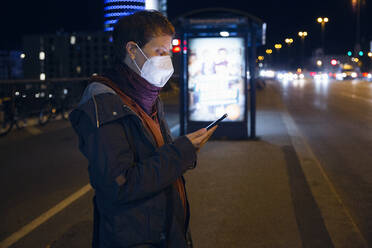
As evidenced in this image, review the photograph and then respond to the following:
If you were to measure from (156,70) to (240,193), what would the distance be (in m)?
4.51

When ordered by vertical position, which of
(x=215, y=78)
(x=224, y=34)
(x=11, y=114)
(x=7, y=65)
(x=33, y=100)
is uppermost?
(x=224, y=34)

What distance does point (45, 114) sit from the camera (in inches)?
613

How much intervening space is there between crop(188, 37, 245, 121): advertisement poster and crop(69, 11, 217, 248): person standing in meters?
9.00

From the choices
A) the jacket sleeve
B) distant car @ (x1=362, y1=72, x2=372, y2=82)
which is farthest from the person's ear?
distant car @ (x1=362, y1=72, x2=372, y2=82)

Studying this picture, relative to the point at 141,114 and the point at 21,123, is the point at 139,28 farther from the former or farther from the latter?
the point at 21,123

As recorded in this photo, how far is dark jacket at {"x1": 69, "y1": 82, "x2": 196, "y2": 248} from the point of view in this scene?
5.84ft

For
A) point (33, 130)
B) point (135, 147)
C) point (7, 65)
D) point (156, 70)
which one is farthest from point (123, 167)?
point (7, 65)

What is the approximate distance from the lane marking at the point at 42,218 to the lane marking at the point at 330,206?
318cm

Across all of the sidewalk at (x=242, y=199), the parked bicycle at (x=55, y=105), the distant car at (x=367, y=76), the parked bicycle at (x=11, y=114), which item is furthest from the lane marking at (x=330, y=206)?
the distant car at (x=367, y=76)

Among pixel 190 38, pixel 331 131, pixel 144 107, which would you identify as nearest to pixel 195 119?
pixel 190 38

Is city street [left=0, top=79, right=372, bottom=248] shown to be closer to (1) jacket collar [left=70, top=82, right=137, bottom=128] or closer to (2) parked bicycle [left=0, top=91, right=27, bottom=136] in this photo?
(2) parked bicycle [left=0, top=91, right=27, bottom=136]

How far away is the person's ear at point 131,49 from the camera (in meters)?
1.99

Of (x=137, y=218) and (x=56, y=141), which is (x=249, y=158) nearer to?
(x=56, y=141)

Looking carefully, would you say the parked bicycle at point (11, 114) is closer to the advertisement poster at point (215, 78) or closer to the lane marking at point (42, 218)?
the advertisement poster at point (215, 78)
